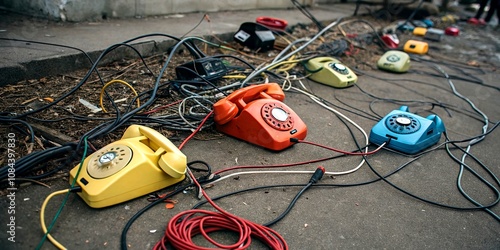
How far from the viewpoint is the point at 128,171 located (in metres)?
1.49

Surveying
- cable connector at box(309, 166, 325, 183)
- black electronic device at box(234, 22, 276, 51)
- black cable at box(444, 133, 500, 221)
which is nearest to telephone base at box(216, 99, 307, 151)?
cable connector at box(309, 166, 325, 183)

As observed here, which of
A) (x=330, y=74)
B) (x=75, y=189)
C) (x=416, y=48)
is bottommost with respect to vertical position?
(x=416, y=48)

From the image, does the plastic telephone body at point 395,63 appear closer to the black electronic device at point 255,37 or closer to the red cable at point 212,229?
the black electronic device at point 255,37

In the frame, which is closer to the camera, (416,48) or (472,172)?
(472,172)

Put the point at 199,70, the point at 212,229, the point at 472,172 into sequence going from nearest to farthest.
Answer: the point at 212,229
the point at 472,172
the point at 199,70

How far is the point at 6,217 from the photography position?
54.7 inches

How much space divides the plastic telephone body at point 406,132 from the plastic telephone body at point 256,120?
502 millimetres

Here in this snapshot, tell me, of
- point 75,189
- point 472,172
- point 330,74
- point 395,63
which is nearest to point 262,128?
point 75,189

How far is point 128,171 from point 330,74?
2278 mm

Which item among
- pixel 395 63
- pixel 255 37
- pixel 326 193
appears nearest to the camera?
pixel 326 193

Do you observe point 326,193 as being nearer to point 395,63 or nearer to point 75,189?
point 75,189

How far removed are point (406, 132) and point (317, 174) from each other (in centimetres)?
75

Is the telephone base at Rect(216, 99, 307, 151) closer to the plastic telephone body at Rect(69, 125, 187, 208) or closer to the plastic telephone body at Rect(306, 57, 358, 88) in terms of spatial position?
the plastic telephone body at Rect(69, 125, 187, 208)

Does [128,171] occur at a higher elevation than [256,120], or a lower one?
higher
